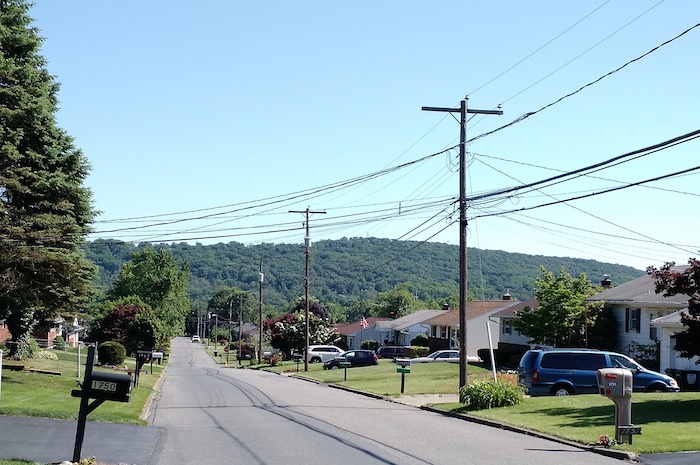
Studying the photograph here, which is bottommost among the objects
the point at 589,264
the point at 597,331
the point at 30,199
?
the point at 597,331

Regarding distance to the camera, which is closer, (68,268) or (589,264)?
(68,268)

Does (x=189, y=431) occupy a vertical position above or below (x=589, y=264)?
below

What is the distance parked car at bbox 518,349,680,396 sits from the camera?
30.2 metres

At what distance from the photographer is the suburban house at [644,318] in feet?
122

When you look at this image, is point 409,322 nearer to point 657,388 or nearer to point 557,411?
point 657,388

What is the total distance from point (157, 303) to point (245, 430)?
80560 millimetres

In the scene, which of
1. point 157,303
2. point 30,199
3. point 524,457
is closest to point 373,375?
point 30,199

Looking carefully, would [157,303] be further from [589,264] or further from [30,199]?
[589,264]

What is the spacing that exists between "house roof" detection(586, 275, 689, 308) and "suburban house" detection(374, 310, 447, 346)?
33.3 metres

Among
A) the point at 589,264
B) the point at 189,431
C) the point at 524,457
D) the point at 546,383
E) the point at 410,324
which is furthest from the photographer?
the point at 589,264

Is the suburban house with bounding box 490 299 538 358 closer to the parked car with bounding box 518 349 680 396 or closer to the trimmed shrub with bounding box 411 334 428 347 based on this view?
the trimmed shrub with bounding box 411 334 428 347

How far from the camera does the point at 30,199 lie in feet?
99.4

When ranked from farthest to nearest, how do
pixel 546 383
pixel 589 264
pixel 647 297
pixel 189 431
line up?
pixel 589 264 < pixel 647 297 < pixel 546 383 < pixel 189 431

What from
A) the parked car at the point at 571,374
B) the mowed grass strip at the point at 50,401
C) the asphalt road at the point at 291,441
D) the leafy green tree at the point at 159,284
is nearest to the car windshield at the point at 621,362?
the parked car at the point at 571,374
